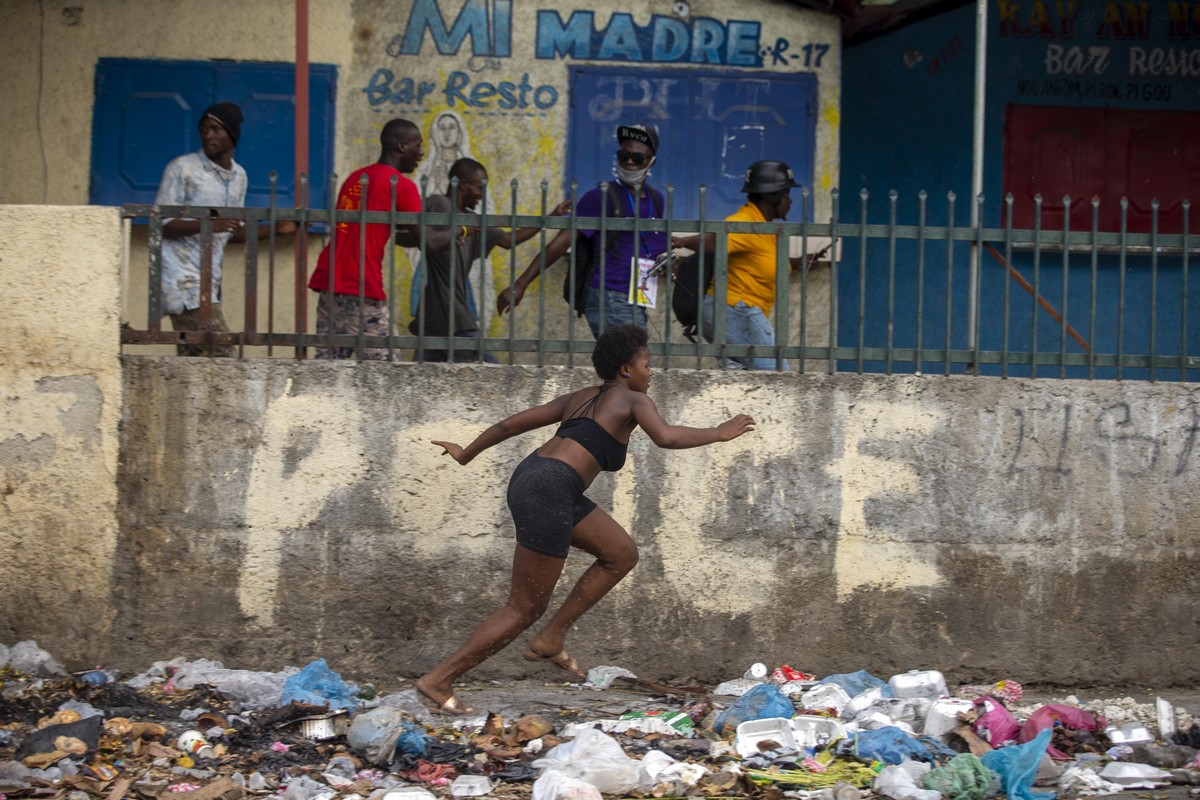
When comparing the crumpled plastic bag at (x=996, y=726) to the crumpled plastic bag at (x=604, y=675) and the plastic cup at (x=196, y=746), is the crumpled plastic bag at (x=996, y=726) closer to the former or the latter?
the crumpled plastic bag at (x=604, y=675)

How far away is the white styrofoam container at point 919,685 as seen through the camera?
5996 mm

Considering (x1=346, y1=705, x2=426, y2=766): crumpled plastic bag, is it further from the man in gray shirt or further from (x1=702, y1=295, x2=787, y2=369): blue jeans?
(x1=702, y1=295, x2=787, y2=369): blue jeans

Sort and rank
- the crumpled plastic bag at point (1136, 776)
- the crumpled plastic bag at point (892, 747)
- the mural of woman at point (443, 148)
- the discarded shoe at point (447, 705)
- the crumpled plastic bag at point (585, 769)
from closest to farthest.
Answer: the crumpled plastic bag at point (585, 769) < the crumpled plastic bag at point (1136, 776) < the crumpled plastic bag at point (892, 747) < the discarded shoe at point (447, 705) < the mural of woman at point (443, 148)

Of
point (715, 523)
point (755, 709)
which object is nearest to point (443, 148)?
point (715, 523)

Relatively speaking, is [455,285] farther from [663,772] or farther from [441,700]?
[663,772]

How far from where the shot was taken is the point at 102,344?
6.06 m

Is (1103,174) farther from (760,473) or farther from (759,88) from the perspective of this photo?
(760,473)

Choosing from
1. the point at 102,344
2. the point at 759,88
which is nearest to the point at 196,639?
the point at 102,344

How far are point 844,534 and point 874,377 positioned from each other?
71cm

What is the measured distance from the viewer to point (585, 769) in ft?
15.6

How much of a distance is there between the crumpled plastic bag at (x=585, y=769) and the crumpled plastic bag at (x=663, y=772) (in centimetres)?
4

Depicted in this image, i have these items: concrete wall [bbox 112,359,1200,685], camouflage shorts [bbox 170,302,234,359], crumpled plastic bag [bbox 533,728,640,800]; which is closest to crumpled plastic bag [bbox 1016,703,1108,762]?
concrete wall [bbox 112,359,1200,685]

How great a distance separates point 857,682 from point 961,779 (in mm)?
1319

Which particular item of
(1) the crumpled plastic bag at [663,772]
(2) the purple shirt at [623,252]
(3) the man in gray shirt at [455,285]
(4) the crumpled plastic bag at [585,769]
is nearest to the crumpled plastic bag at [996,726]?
(1) the crumpled plastic bag at [663,772]
